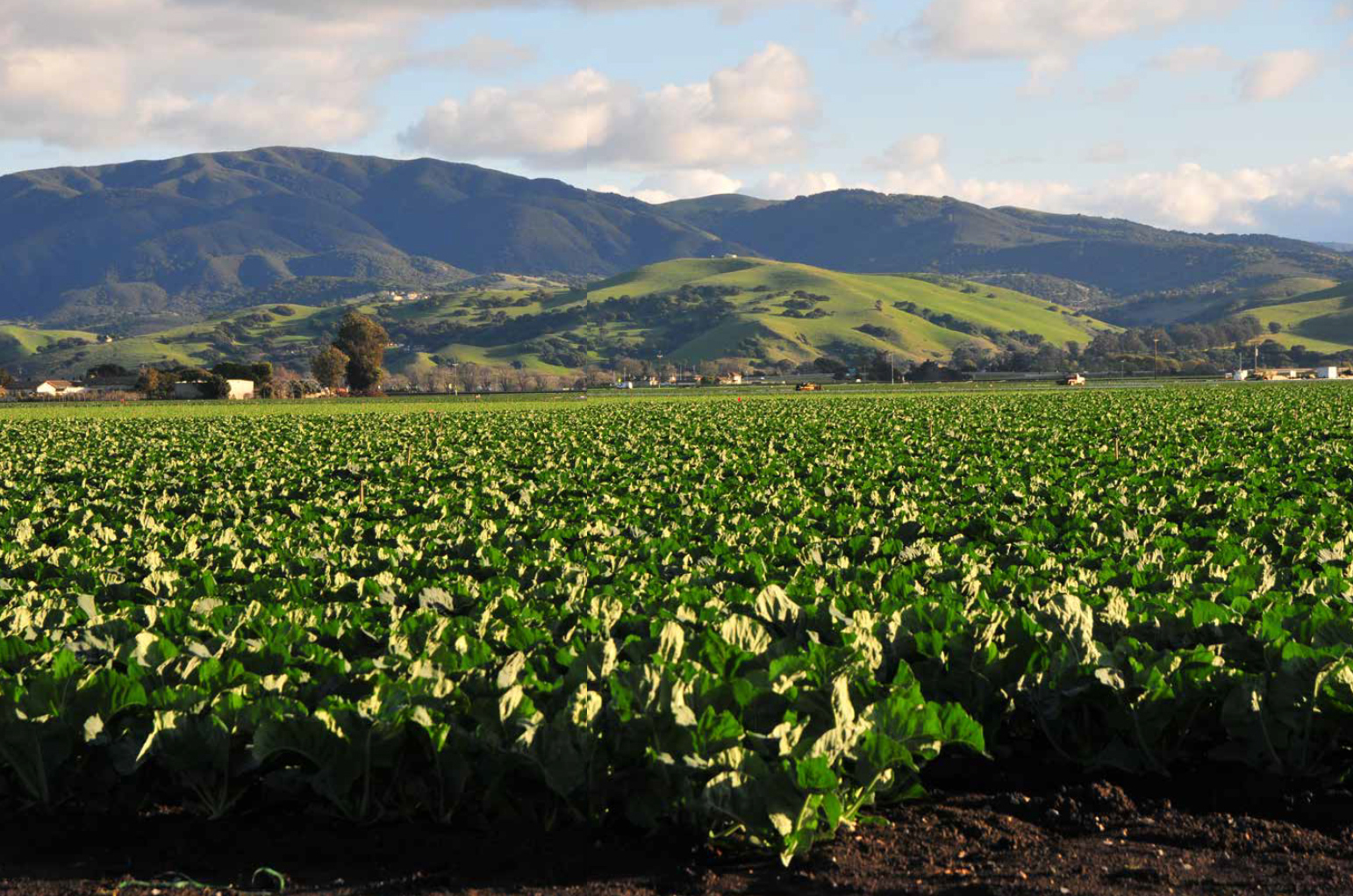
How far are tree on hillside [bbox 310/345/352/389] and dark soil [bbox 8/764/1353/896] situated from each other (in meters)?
146

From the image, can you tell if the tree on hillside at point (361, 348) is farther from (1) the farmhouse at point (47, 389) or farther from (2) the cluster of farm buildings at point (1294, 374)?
(2) the cluster of farm buildings at point (1294, 374)

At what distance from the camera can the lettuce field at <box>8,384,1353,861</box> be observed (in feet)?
23.1

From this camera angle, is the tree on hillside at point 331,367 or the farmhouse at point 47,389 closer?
the farmhouse at point 47,389

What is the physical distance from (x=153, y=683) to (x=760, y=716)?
12.5ft

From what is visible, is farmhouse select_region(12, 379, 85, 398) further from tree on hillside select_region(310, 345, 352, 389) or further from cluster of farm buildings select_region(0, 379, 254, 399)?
tree on hillside select_region(310, 345, 352, 389)

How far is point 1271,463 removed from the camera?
26.7m

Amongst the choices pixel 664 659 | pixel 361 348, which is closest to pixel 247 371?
pixel 361 348

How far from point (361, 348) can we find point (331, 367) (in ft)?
17.7

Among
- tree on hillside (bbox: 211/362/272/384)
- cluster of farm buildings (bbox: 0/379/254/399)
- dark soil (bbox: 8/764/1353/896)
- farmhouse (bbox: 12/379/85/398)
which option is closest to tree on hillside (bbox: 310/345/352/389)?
tree on hillside (bbox: 211/362/272/384)

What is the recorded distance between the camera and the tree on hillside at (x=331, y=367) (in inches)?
5846

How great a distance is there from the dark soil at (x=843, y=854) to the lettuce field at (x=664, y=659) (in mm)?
171

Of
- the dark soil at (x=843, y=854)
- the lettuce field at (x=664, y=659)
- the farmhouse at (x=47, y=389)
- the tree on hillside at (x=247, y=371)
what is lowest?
the farmhouse at (x=47, y=389)

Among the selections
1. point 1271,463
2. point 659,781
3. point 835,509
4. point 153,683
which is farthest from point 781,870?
point 1271,463

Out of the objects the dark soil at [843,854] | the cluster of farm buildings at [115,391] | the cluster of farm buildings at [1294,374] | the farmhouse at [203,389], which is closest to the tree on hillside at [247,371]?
the cluster of farm buildings at [115,391]
